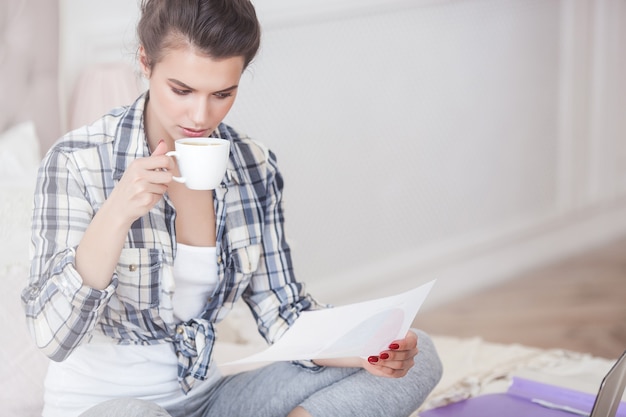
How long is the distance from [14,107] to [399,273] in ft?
4.69

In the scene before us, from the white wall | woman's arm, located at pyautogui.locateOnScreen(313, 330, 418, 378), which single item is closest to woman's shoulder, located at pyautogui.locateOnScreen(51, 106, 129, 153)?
woman's arm, located at pyautogui.locateOnScreen(313, 330, 418, 378)

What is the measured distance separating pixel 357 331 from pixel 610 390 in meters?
0.35

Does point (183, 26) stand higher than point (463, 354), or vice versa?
point (183, 26)

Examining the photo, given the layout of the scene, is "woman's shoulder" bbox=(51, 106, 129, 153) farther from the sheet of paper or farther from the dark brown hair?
the sheet of paper

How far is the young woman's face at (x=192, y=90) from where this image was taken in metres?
1.24

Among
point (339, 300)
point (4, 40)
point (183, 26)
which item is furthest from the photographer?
point (339, 300)

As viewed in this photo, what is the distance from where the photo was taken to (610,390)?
1.23 m

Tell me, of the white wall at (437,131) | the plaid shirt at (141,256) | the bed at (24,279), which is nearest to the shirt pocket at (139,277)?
the plaid shirt at (141,256)

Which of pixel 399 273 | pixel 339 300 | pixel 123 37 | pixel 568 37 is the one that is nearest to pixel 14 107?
pixel 123 37

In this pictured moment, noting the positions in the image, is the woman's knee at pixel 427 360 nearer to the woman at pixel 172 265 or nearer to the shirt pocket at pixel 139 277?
the woman at pixel 172 265

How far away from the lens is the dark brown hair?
4.09ft

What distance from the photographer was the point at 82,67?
2033mm

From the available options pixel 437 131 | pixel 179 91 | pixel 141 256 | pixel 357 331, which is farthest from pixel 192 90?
pixel 437 131

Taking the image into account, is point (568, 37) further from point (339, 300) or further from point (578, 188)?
point (339, 300)
